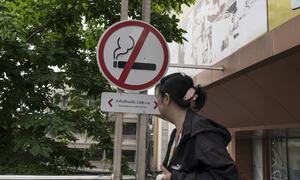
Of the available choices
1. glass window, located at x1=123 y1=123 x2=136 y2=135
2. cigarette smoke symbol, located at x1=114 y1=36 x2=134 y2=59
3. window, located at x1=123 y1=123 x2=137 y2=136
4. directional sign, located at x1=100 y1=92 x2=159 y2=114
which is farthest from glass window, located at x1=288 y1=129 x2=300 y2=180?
cigarette smoke symbol, located at x1=114 y1=36 x2=134 y2=59

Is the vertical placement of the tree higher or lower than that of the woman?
higher

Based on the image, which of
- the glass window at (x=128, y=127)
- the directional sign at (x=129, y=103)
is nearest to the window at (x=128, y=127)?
the glass window at (x=128, y=127)

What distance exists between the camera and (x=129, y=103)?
3.59 m

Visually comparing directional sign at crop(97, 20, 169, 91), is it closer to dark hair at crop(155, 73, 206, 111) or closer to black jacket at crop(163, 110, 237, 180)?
dark hair at crop(155, 73, 206, 111)

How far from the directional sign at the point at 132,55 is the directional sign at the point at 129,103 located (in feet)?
0.27

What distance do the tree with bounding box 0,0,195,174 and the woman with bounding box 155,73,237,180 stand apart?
285 cm

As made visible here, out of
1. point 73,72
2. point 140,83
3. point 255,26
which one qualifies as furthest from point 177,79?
point 255,26

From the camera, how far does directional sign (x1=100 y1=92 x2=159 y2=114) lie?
3543mm

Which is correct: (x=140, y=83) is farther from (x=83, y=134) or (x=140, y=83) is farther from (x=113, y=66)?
(x=83, y=134)

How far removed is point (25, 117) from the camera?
5.07 m

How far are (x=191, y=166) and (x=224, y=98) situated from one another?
8414 mm

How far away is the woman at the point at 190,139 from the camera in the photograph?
191 cm

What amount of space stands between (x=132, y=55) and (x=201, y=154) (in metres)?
1.89

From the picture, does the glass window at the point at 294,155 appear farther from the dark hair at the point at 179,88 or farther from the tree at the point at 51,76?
the dark hair at the point at 179,88
